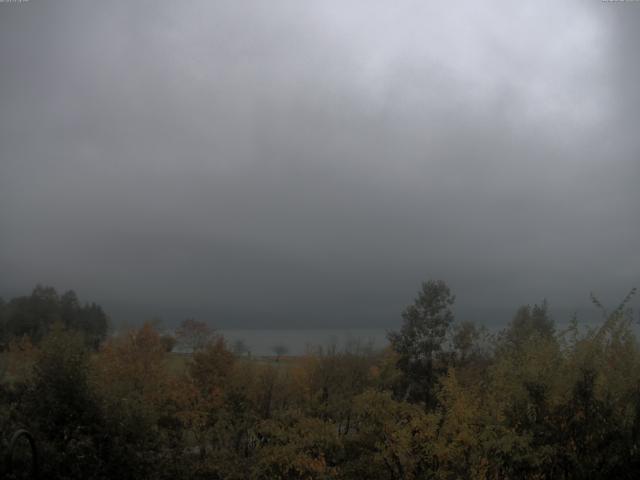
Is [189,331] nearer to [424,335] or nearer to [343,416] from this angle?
[424,335]

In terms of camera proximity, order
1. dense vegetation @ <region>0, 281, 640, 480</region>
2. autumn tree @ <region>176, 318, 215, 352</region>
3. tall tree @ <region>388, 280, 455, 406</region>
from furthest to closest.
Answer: autumn tree @ <region>176, 318, 215, 352</region> < tall tree @ <region>388, 280, 455, 406</region> < dense vegetation @ <region>0, 281, 640, 480</region>

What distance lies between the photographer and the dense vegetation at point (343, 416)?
12.7 m

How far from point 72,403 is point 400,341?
106 feet

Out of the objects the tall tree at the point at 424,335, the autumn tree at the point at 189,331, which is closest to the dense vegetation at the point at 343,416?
the tall tree at the point at 424,335

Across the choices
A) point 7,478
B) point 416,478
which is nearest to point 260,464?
point 416,478

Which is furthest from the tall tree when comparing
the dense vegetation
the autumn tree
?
the autumn tree

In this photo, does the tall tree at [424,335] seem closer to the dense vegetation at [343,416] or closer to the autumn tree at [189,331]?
the dense vegetation at [343,416]

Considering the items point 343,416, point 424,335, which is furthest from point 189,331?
point 343,416

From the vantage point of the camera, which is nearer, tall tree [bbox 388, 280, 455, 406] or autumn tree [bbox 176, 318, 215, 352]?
tall tree [bbox 388, 280, 455, 406]

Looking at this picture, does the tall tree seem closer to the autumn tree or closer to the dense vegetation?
the dense vegetation

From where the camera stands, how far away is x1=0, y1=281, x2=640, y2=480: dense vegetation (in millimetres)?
12711

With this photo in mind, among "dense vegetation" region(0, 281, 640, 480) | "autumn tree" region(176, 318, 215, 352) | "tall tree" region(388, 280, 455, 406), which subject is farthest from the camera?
"autumn tree" region(176, 318, 215, 352)

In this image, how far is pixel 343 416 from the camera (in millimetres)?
28562

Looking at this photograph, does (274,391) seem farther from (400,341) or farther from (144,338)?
(144,338)
